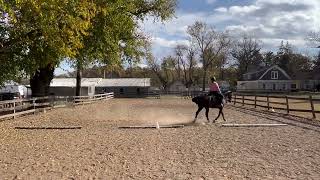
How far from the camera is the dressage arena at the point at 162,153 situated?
901 centimetres

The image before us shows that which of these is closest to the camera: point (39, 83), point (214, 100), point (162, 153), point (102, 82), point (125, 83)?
point (162, 153)

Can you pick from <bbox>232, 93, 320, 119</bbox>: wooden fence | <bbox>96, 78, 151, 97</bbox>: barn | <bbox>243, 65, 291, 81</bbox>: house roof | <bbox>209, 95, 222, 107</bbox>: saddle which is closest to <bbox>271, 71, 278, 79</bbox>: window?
<bbox>243, 65, 291, 81</bbox>: house roof

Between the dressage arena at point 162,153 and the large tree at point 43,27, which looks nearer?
the dressage arena at point 162,153

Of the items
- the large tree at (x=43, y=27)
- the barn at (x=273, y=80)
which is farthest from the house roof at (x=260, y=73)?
the large tree at (x=43, y=27)

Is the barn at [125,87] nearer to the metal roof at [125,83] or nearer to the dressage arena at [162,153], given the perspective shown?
the metal roof at [125,83]

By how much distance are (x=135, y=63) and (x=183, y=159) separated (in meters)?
30.7

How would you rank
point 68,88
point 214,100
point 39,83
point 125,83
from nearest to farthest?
point 214,100
point 39,83
point 68,88
point 125,83

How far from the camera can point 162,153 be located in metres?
11.4

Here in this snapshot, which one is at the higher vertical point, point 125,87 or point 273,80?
point 273,80

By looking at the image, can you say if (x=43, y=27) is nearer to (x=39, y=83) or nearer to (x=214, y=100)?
(x=214, y=100)

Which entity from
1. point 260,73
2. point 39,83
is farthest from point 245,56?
point 39,83

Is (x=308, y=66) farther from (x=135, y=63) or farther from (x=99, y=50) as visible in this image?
(x=99, y=50)

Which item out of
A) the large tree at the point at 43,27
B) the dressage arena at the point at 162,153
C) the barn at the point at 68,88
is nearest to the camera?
the dressage arena at the point at 162,153

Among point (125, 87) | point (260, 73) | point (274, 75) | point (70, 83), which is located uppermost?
point (260, 73)
